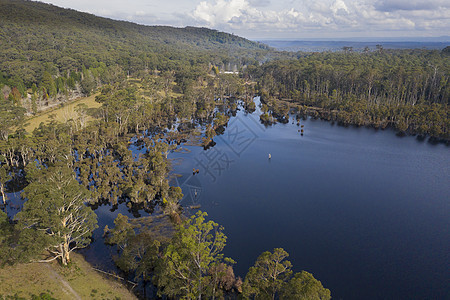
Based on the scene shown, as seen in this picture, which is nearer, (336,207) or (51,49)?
(336,207)

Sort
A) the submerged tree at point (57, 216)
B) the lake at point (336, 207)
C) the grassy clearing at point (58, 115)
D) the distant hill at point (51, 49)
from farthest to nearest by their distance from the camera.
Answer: the distant hill at point (51, 49) → the grassy clearing at point (58, 115) → the lake at point (336, 207) → the submerged tree at point (57, 216)

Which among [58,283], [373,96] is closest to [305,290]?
[58,283]

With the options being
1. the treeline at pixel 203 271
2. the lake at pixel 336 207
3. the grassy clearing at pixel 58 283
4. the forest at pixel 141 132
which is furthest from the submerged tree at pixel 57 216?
the treeline at pixel 203 271

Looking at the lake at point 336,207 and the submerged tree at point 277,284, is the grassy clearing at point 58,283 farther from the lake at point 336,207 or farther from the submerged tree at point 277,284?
the submerged tree at point 277,284

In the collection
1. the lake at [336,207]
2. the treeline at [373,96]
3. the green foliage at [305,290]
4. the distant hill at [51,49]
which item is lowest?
the lake at [336,207]

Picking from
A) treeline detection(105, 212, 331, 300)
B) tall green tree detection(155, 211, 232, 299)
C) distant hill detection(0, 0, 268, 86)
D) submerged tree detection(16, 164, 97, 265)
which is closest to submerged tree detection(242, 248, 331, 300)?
treeline detection(105, 212, 331, 300)

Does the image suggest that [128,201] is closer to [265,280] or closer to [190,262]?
[190,262]

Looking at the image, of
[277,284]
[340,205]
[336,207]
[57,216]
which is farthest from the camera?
[340,205]

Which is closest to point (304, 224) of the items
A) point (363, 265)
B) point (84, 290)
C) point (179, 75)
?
point (363, 265)

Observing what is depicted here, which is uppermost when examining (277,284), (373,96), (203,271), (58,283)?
(373,96)
